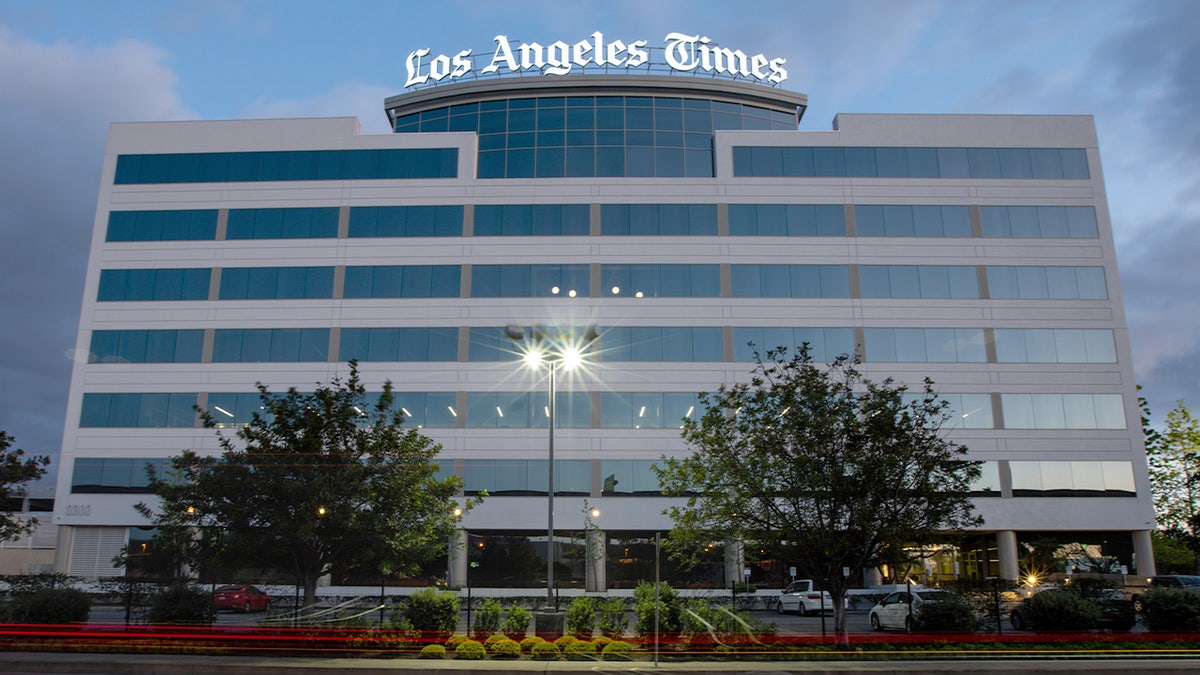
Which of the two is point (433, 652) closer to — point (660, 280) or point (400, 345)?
point (400, 345)

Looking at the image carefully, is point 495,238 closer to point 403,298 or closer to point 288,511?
point 403,298

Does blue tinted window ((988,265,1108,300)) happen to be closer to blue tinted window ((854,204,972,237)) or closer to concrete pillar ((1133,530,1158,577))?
blue tinted window ((854,204,972,237))

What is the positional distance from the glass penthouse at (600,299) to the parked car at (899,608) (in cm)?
1458

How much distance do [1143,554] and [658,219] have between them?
3010 cm

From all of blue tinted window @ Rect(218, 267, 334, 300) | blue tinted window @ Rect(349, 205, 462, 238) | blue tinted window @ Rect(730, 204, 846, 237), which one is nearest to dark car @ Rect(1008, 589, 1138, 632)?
blue tinted window @ Rect(730, 204, 846, 237)

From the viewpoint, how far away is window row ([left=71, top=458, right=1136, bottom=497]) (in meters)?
44.6

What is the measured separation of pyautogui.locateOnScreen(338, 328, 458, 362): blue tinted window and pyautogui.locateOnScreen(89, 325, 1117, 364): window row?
0.17ft

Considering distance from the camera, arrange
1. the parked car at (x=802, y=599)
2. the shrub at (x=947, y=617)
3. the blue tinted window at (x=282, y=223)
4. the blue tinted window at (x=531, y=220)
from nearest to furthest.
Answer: the shrub at (x=947, y=617), the parked car at (x=802, y=599), the blue tinted window at (x=531, y=220), the blue tinted window at (x=282, y=223)

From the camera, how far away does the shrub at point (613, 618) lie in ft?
74.5

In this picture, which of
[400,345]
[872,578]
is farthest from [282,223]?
[872,578]

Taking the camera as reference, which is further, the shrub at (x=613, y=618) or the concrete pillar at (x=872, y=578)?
the concrete pillar at (x=872, y=578)

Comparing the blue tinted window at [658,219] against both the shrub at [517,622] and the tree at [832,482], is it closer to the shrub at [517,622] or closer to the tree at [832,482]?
the tree at [832,482]

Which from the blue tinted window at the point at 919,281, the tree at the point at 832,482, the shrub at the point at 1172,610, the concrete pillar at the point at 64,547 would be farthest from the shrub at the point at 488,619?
the concrete pillar at the point at 64,547

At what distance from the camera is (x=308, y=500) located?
72.6 ft
